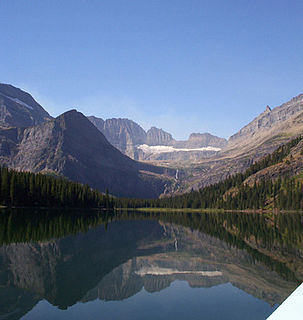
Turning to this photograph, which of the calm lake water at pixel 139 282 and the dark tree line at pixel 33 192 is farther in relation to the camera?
the dark tree line at pixel 33 192

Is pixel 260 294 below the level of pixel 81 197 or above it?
below

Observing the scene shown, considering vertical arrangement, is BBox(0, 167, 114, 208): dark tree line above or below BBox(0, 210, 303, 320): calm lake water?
above

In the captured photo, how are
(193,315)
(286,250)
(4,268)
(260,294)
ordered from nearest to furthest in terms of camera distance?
(193,315)
(260,294)
(4,268)
(286,250)

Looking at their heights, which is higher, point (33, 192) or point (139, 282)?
point (33, 192)

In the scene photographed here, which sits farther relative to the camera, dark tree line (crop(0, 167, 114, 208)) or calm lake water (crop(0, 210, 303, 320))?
dark tree line (crop(0, 167, 114, 208))

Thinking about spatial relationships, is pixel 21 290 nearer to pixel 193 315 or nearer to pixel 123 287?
pixel 123 287

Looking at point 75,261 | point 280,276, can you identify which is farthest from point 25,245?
point 280,276

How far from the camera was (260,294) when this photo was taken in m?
26.5

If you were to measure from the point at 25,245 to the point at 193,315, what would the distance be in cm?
3181

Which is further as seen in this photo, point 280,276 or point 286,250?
point 286,250

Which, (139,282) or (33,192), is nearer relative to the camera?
(139,282)

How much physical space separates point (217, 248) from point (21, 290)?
35.1 meters

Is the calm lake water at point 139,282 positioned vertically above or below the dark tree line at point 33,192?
below

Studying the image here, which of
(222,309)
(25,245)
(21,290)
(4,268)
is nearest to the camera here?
(222,309)
